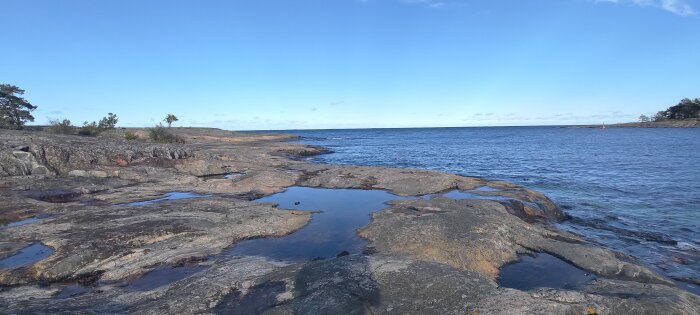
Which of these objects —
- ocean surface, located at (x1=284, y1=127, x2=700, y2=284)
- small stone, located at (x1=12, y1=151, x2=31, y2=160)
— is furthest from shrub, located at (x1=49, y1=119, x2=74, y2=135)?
ocean surface, located at (x1=284, y1=127, x2=700, y2=284)

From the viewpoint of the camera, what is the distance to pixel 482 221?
47.7 ft

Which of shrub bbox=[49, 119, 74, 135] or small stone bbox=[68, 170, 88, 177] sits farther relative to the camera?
shrub bbox=[49, 119, 74, 135]

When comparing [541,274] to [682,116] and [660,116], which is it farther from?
[660,116]

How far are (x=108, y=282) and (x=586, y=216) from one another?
22.3 metres

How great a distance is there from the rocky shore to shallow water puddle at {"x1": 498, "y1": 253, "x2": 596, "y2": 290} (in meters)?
0.32

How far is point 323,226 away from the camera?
1581cm

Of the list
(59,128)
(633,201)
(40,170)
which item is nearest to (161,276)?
(40,170)

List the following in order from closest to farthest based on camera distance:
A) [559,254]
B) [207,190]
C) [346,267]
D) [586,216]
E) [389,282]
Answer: [389,282], [346,267], [559,254], [586,216], [207,190]

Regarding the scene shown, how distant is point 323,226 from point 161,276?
683cm

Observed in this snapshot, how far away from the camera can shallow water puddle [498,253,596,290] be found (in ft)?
34.3

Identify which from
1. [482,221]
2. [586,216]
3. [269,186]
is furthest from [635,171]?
[269,186]

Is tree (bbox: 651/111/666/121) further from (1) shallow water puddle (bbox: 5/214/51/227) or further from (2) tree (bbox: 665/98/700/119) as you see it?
(1) shallow water puddle (bbox: 5/214/51/227)

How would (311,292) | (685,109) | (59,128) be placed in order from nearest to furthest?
(311,292) < (59,128) < (685,109)

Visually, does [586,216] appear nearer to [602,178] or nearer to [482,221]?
[482,221]
